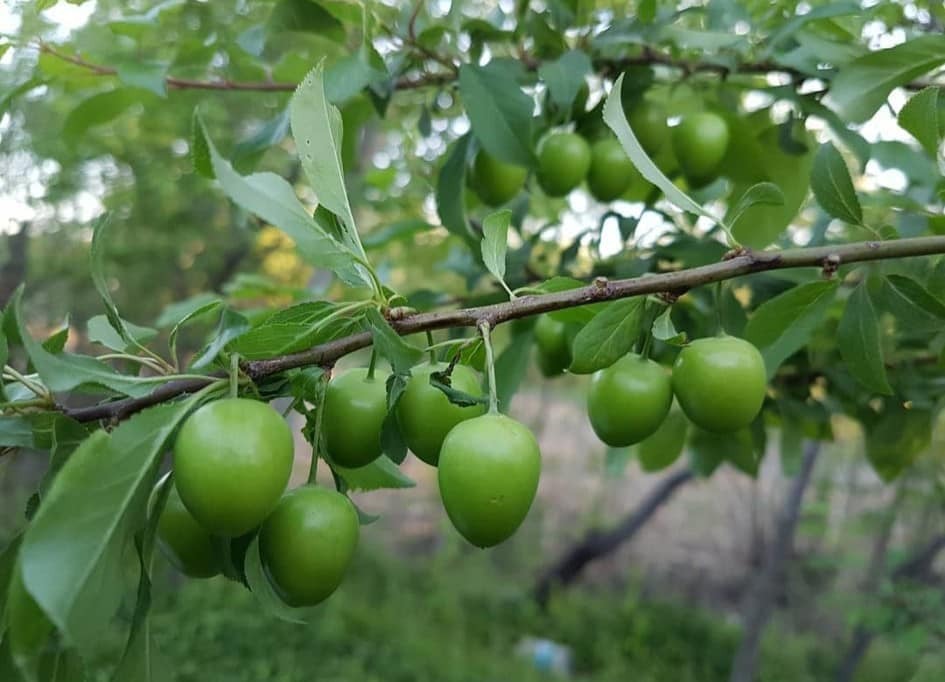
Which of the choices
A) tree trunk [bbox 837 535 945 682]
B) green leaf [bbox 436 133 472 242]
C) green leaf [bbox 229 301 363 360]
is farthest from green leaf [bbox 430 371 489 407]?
tree trunk [bbox 837 535 945 682]

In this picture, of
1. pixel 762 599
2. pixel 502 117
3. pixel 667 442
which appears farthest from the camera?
pixel 762 599

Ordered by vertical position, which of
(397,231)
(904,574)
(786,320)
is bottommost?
(904,574)

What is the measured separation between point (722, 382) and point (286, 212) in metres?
0.46

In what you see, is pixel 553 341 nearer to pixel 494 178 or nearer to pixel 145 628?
pixel 494 178

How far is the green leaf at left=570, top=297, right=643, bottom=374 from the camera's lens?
2.63 feet

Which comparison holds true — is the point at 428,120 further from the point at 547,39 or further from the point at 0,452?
the point at 0,452

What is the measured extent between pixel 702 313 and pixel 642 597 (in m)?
6.29

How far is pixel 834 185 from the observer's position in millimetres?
953

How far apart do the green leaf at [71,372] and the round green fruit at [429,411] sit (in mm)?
230

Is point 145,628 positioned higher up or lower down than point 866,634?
higher up

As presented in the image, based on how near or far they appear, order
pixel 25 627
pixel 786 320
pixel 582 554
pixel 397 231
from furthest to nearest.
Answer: pixel 582 554
pixel 397 231
pixel 786 320
pixel 25 627

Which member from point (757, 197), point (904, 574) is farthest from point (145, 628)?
point (904, 574)

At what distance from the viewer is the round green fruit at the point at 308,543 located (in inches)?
27.9

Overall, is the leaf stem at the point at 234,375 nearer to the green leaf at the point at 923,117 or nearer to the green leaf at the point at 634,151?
the green leaf at the point at 634,151
